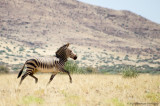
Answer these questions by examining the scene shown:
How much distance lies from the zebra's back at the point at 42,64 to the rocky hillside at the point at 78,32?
174 feet

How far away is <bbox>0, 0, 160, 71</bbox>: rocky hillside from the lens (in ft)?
261

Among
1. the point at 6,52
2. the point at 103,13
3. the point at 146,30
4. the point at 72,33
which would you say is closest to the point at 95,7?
the point at 103,13

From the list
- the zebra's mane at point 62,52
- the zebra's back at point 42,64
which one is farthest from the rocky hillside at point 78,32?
the zebra's back at point 42,64

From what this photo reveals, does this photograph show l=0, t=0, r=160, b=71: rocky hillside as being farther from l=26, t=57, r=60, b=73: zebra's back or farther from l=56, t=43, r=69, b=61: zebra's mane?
l=26, t=57, r=60, b=73: zebra's back

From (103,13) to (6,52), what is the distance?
78136 millimetres

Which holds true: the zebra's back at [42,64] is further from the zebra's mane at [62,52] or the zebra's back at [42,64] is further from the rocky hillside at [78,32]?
the rocky hillside at [78,32]

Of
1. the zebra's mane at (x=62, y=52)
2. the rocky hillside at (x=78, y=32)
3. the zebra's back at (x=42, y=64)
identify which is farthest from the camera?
the rocky hillside at (x=78, y=32)

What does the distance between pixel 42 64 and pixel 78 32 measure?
95.8 m

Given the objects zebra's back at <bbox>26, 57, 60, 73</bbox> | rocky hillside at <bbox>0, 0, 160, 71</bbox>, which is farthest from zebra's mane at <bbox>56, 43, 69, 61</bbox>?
rocky hillside at <bbox>0, 0, 160, 71</bbox>

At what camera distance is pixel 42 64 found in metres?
10.4


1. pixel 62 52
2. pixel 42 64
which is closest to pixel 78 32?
pixel 62 52

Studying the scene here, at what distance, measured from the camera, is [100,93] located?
826 centimetres

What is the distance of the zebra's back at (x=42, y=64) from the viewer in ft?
34.0

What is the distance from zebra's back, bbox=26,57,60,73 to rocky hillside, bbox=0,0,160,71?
52.9 metres
